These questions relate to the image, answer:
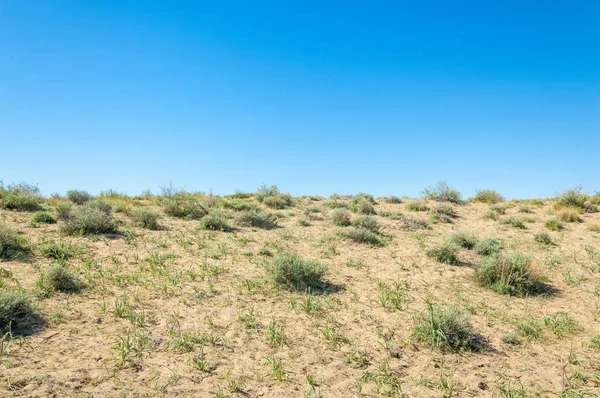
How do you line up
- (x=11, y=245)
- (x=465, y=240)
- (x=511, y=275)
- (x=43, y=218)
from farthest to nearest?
(x=465, y=240), (x=43, y=218), (x=11, y=245), (x=511, y=275)

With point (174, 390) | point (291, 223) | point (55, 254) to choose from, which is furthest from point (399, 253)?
point (55, 254)

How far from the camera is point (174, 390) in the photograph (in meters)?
4.16

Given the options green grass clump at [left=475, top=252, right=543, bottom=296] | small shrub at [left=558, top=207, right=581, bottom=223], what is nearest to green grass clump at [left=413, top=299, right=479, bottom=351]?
green grass clump at [left=475, top=252, right=543, bottom=296]

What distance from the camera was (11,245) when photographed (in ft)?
27.0

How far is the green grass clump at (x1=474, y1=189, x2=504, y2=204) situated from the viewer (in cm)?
2103

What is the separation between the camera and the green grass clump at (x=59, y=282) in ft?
21.2

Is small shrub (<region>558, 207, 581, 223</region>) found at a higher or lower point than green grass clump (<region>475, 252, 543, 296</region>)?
higher

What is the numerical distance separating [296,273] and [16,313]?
484cm

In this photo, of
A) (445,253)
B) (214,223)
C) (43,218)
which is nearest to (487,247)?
(445,253)

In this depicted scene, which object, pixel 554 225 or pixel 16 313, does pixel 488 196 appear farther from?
pixel 16 313

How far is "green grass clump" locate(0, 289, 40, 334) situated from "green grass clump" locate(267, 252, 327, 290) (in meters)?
4.32

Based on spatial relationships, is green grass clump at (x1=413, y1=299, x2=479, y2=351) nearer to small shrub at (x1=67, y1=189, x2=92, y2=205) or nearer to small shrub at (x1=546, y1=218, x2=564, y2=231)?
small shrub at (x1=546, y1=218, x2=564, y2=231)

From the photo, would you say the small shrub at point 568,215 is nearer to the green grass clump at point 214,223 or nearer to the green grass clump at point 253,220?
the green grass clump at point 253,220

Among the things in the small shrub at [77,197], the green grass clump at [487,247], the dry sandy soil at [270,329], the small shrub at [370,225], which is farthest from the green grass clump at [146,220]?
the green grass clump at [487,247]
